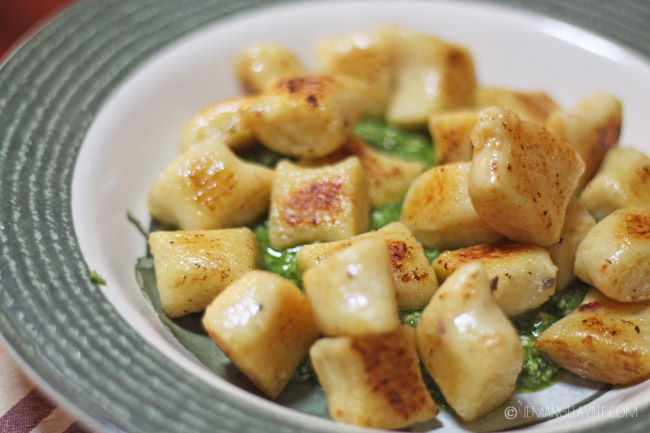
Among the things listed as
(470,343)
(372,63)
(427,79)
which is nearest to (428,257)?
(470,343)

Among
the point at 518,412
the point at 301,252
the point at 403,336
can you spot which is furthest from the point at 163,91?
the point at 518,412

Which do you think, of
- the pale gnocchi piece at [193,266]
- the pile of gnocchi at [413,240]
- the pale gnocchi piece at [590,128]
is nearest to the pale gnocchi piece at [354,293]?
the pile of gnocchi at [413,240]

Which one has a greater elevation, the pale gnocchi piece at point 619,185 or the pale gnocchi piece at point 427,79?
the pale gnocchi piece at point 427,79

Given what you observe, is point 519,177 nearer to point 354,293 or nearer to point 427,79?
point 354,293

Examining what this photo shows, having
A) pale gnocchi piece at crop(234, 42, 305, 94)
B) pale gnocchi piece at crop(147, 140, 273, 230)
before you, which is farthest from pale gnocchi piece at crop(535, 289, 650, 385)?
pale gnocchi piece at crop(234, 42, 305, 94)

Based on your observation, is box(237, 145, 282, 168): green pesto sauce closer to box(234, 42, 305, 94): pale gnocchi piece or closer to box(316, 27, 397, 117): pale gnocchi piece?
box(234, 42, 305, 94): pale gnocchi piece

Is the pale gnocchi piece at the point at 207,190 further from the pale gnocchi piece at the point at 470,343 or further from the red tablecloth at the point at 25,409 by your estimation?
the pale gnocchi piece at the point at 470,343

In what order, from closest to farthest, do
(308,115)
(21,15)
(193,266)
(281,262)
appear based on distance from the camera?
(193,266)
(281,262)
(308,115)
(21,15)
